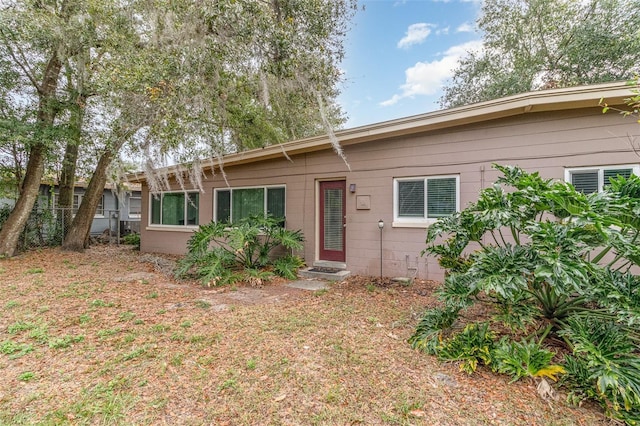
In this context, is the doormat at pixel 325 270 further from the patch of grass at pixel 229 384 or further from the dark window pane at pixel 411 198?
the patch of grass at pixel 229 384

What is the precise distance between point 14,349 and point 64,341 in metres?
0.38

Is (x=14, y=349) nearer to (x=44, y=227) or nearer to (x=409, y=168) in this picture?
(x=409, y=168)

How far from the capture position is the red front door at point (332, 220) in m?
6.41

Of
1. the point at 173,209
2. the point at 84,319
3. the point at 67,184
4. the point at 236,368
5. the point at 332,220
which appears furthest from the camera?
the point at 67,184

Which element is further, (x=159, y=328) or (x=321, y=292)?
(x=321, y=292)

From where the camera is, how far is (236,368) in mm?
2590

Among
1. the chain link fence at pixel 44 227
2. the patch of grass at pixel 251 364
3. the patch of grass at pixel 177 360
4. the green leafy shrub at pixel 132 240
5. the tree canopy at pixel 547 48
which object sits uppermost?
the tree canopy at pixel 547 48

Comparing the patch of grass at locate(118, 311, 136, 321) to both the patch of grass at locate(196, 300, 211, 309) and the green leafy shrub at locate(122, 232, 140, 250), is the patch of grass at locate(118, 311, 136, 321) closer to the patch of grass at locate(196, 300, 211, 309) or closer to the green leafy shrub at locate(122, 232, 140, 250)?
the patch of grass at locate(196, 300, 211, 309)

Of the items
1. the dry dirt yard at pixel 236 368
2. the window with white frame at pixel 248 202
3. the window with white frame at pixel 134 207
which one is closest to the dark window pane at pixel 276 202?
the window with white frame at pixel 248 202

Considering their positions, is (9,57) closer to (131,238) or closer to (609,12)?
(131,238)

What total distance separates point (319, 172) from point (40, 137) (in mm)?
6312

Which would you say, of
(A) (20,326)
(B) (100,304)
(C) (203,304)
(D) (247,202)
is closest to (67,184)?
(D) (247,202)

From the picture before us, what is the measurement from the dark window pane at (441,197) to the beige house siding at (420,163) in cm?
15

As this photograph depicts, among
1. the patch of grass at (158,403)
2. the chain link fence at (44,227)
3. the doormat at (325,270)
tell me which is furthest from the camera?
the chain link fence at (44,227)
